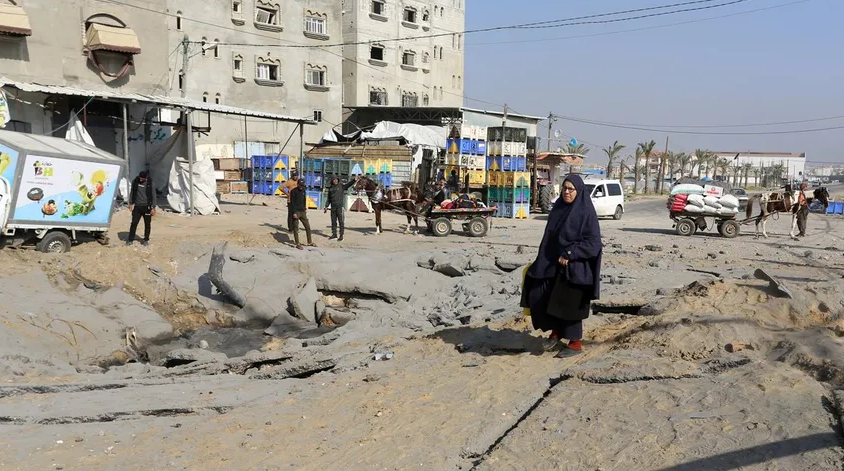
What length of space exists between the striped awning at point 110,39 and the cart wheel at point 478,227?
14.4 meters

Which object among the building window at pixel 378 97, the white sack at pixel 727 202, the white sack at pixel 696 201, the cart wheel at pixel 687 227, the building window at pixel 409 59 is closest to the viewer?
the white sack at pixel 727 202

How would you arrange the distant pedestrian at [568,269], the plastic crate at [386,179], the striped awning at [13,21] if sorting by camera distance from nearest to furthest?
the distant pedestrian at [568,269]
the striped awning at [13,21]
the plastic crate at [386,179]

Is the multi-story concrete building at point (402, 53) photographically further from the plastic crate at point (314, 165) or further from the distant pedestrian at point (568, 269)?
the distant pedestrian at point (568, 269)

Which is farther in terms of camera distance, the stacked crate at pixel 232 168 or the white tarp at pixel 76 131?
the stacked crate at pixel 232 168

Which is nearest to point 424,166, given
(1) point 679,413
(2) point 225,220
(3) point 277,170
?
(3) point 277,170

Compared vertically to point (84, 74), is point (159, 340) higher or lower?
lower

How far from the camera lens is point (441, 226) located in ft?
64.1

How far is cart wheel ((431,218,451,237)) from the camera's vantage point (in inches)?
769

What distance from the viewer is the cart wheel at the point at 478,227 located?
1969 cm

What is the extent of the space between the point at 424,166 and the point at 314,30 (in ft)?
43.4

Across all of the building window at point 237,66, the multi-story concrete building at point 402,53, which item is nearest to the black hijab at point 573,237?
the building window at point 237,66

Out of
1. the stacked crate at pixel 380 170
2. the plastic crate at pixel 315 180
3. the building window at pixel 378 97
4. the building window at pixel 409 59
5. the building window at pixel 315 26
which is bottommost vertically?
the plastic crate at pixel 315 180

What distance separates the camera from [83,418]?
5.79 m

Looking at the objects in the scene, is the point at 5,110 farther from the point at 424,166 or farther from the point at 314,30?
the point at 314,30
